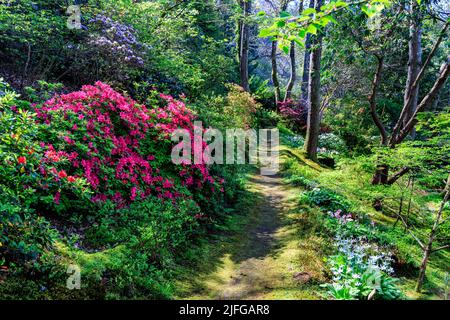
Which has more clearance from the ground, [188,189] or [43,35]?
[43,35]

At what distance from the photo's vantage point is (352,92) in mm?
17906

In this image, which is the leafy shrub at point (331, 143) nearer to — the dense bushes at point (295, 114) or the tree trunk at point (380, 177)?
the dense bushes at point (295, 114)

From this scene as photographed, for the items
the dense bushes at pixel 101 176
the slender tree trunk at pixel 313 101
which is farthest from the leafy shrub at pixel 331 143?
the dense bushes at pixel 101 176

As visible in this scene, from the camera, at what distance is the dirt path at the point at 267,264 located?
4.48m

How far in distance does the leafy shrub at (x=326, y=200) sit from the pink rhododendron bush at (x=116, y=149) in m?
2.35

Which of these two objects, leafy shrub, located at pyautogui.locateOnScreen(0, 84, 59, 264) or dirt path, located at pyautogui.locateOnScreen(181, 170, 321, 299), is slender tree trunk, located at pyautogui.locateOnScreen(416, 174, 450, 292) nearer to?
dirt path, located at pyautogui.locateOnScreen(181, 170, 321, 299)

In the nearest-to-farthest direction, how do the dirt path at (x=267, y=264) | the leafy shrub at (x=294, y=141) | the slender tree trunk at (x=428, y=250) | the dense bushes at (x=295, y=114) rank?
the dirt path at (x=267, y=264) < the slender tree trunk at (x=428, y=250) < the leafy shrub at (x=294, y=141) < the dense bushes at (x=295, y=114)

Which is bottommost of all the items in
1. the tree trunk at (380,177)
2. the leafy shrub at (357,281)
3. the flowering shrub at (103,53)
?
the leafy shrub at (357,281)

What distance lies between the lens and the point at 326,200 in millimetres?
7957

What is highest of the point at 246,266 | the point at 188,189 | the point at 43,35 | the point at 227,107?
the point at 43,35

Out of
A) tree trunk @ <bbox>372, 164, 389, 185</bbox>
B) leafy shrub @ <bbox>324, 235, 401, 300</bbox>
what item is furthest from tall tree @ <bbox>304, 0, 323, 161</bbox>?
leafy shrub @ <bbox>324, 235, 401, 300</bbox>

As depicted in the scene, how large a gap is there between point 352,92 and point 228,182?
12475 millimetres

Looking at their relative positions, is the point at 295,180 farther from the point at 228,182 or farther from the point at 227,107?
the point at 227,107
